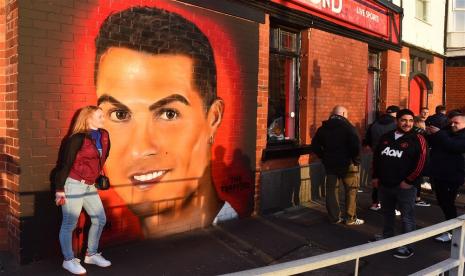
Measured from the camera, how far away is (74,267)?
160 inches

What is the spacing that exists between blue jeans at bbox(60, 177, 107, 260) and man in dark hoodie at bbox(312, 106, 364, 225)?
3.49 metres

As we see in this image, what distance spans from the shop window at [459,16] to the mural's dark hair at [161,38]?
12238mm

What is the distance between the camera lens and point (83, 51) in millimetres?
4438

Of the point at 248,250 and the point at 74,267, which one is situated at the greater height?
the point at 74,267

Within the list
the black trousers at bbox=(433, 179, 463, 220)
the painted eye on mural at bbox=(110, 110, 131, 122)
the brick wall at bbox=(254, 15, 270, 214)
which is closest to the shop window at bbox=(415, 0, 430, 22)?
the brick wall at bbox=(254, 15, 270, 214)

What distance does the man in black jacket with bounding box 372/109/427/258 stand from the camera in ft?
15.8

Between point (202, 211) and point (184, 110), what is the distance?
1431 mm

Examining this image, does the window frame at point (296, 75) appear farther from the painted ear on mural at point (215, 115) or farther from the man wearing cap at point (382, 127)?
the painted ear on mural at point (215, 115)

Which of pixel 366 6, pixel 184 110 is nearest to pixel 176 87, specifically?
pixel 184 110

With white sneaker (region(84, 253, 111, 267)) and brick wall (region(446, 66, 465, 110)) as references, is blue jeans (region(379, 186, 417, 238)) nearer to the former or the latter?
white sneaker (region(84, 253, 111, 267))

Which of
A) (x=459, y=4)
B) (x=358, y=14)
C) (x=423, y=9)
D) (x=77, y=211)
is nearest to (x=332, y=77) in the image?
(x=358, y=14)

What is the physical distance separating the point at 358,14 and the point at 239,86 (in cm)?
431

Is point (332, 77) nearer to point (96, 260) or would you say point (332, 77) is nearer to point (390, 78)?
point (390, 78)

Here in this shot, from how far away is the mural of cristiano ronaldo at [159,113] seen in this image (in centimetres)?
473
